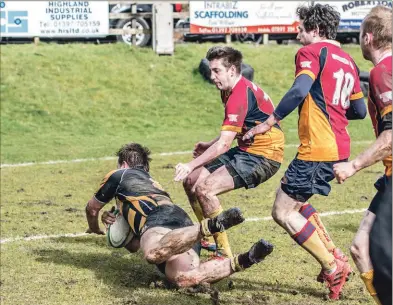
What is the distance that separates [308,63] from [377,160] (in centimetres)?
161

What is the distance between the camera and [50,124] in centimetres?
1956

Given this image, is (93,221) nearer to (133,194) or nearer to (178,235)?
(133,194)

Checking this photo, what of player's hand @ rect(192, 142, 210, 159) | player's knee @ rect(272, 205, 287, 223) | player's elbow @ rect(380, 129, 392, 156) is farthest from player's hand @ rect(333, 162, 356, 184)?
player's hand @ rect(192, 142, 210, 159)

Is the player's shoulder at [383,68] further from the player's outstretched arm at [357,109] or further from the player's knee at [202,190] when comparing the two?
the player's knee at [202,190]

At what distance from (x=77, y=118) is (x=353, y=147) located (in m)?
6.48

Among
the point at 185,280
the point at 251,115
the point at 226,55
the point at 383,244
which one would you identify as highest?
the point at 226,55

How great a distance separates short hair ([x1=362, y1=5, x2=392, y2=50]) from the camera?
5.93 metres

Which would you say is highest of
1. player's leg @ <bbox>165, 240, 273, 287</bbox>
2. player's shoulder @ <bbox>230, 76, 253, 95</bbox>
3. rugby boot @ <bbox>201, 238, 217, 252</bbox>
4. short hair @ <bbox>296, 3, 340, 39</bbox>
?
short hair @ <bbox>296, 3, 340, 39</bbox>

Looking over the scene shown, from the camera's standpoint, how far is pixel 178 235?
23.9ft

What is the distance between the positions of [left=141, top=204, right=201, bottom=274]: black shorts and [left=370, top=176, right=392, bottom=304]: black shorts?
7.03 ft

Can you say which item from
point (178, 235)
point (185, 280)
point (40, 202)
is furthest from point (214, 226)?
point (40, 202)

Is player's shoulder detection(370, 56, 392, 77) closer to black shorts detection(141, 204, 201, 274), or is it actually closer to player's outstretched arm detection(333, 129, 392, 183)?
player's outstretched arm detection(333, 129, 392, 183)

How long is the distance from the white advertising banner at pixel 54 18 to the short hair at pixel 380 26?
18.0 metres

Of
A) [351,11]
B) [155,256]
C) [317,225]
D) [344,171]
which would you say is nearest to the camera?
[344,171]
